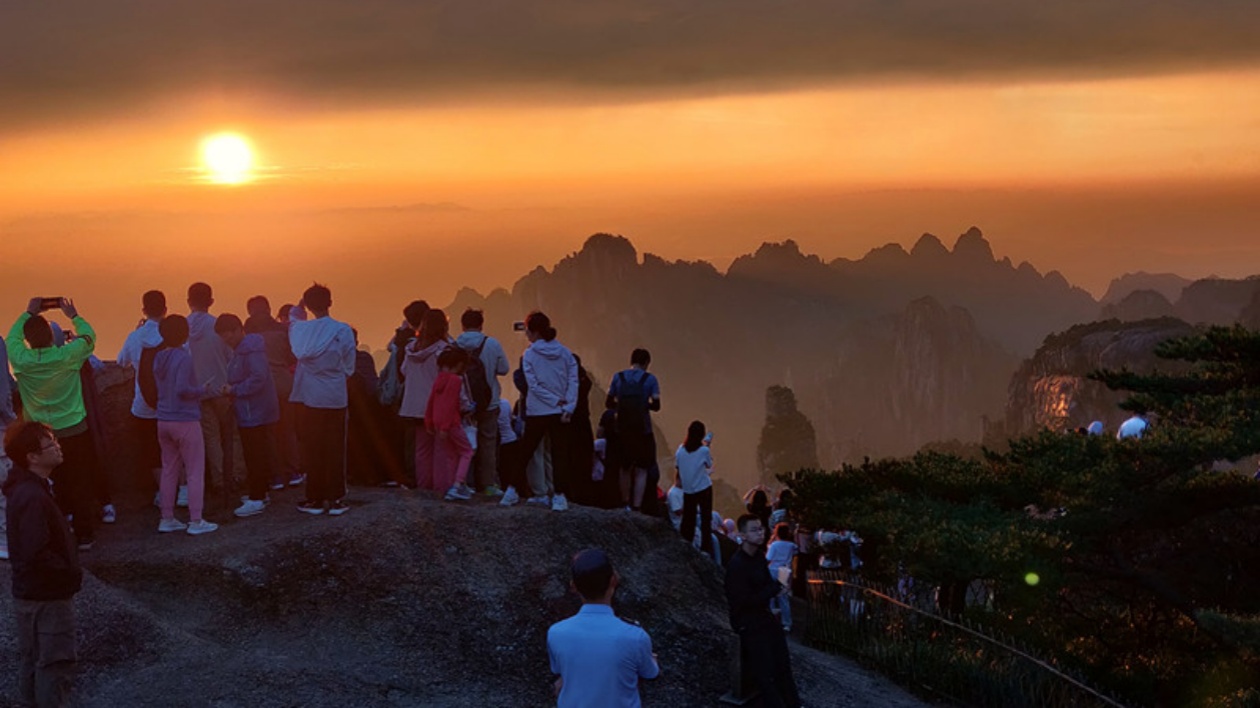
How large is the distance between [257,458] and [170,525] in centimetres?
130

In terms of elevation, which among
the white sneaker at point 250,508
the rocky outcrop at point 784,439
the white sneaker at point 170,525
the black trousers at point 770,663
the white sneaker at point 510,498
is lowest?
the rocky outcrop at point 784,439

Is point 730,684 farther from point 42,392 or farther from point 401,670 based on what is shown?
point 42,392

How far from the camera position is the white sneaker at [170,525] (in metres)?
13.9

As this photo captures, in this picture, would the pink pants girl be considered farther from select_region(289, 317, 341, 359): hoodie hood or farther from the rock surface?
select_region(289, 317, 341, 359): hoodie hood

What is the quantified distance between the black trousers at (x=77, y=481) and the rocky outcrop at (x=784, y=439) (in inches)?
7052

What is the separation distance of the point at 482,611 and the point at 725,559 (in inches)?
305

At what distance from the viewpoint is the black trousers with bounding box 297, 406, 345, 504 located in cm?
1402

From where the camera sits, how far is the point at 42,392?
12703 mm

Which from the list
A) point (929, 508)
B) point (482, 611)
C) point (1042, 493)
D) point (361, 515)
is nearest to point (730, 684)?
point (482, 611)

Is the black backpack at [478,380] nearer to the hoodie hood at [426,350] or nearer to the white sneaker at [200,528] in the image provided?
the hoodie hood at [426,350]

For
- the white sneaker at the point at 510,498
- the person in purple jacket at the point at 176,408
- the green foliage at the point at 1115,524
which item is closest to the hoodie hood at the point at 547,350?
the white sneaker at the point at 510,498

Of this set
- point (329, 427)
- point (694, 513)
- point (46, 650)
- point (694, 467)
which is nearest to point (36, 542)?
point (46, 650)

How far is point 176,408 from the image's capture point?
13227mm

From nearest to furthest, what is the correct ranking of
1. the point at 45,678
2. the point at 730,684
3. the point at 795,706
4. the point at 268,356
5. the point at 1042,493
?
1. the point at 45,678
2. the point at 795,706
3. the point at 730,684
4. the point at 268,356
5. the point at 1042,493
